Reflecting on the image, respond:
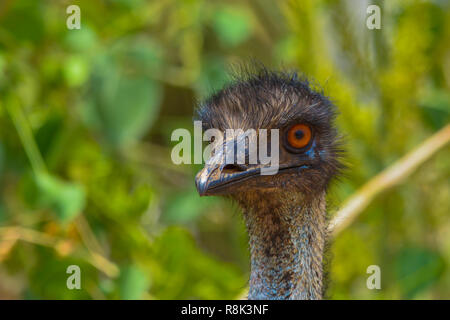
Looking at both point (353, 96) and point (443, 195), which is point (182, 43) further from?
point (443, 195)

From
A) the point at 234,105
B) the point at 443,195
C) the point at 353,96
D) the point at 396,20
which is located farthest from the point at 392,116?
the point at 234,105

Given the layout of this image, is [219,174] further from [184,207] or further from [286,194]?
[184,207]

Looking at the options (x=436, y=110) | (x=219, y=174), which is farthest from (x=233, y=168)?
(x=436, y=110)

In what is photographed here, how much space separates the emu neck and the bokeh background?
13.0 inches

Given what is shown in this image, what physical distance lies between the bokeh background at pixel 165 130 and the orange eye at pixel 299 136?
1.19 ft

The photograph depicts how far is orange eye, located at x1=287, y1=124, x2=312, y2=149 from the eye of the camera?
1567 millimetres

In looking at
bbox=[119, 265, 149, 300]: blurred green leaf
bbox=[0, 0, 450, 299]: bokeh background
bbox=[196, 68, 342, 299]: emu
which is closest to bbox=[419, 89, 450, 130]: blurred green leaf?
bbox=[0, 0, 450, 299]: bokeh background

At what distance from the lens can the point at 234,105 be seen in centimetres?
161

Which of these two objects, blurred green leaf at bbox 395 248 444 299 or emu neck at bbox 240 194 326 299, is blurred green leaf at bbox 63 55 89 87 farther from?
blurred green leaf at bbox 395 248 444 299

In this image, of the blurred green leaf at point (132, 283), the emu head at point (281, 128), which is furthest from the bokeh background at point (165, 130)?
the emu head at point (281, 128)

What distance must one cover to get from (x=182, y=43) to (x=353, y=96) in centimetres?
91

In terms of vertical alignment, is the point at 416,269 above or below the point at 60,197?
below

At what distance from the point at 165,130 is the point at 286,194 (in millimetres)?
1698

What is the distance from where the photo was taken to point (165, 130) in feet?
10.5
